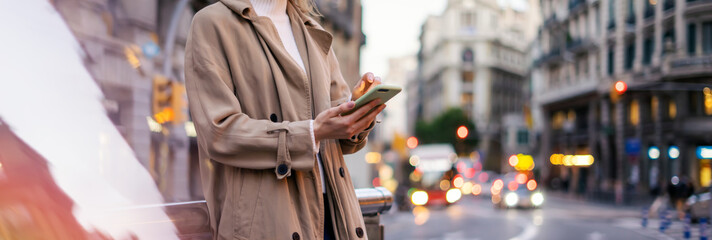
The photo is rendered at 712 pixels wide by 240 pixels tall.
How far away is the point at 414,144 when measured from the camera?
120ft

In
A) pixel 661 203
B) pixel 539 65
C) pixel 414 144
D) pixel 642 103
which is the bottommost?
pixel 661 203

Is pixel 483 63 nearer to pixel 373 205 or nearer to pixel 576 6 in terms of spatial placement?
pixel 576 6

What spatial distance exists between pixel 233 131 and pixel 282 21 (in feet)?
1.65

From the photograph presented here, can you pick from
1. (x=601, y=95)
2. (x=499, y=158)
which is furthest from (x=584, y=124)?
(x=499, y=158)

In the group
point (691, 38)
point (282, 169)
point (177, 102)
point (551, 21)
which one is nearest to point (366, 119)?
point (282, 169)

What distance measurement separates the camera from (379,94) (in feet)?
6.11

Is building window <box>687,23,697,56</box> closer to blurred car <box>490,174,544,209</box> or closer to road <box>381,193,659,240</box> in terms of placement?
blurred car <box>490,174,544,209</box>

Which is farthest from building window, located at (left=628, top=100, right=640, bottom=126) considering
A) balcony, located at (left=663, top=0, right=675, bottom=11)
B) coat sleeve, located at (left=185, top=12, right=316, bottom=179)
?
coat sleeve, located at (left=185, top=12, right=316, bottom=179)

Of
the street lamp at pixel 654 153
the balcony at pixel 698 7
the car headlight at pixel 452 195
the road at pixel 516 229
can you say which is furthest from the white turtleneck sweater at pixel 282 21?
the street lamp at pixel 654 153

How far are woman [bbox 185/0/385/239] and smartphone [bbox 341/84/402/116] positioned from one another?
23mm

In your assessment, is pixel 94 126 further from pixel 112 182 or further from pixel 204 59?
pixel 204 59

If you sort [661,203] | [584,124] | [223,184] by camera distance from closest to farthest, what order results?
[223,184] → [661,203] → [584,124]

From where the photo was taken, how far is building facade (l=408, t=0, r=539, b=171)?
9156 cm

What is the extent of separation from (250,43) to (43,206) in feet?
2.33
